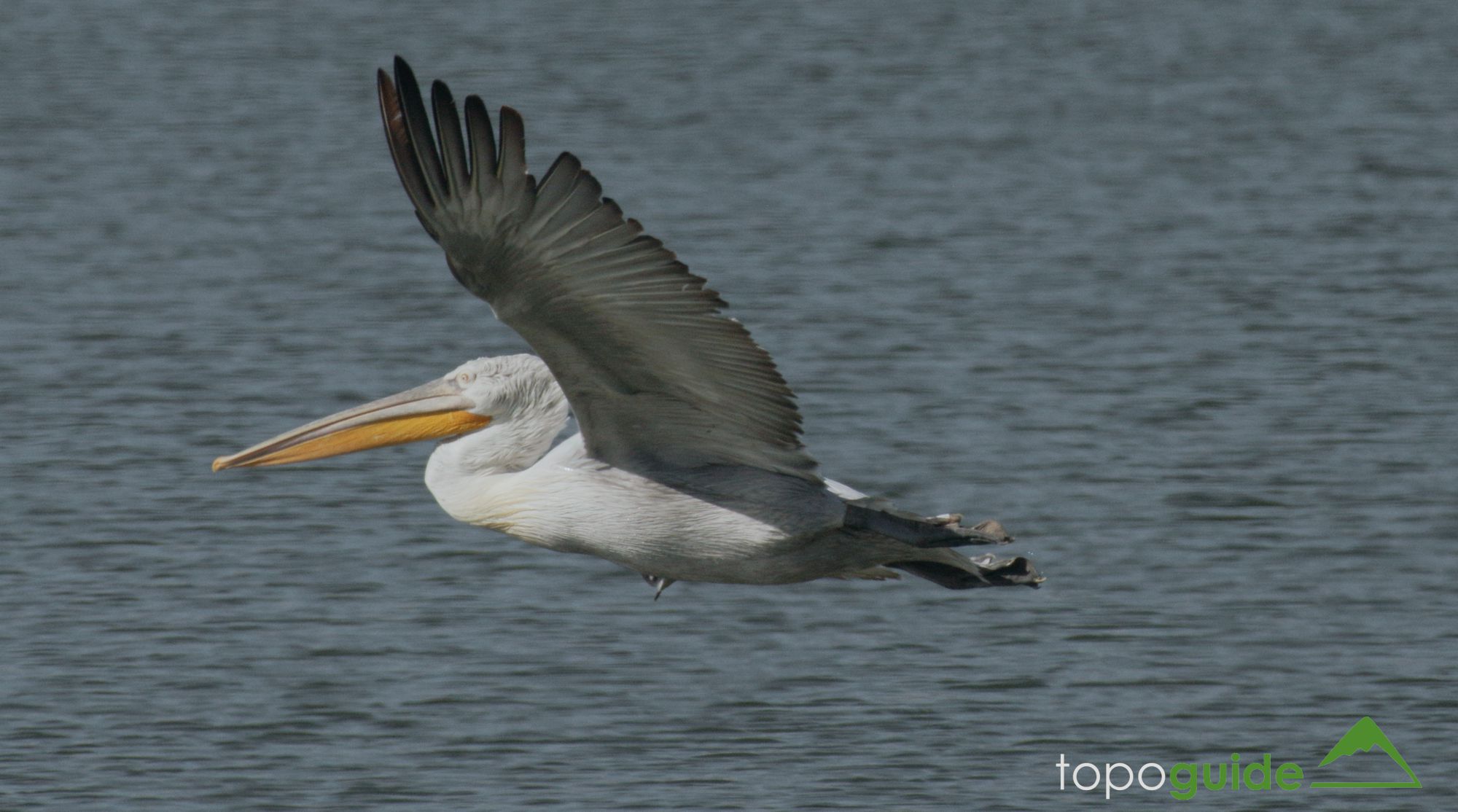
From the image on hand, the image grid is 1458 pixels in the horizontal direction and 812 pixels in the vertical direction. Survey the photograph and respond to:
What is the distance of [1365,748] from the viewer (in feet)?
27.2

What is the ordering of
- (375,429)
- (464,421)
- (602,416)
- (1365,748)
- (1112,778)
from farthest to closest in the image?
Result: 1. (1365,748)
2. (1112,778)
3. (375,429)
4. (464,421)
5. (602,416)

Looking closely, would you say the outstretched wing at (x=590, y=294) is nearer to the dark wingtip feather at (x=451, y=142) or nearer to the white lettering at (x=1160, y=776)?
the dark wingtip feather at (x=451, y=142)

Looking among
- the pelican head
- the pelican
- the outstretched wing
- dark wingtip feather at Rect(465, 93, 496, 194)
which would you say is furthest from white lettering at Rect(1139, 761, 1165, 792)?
dark wingtip feather at Rect(465, 93, 496, 194)

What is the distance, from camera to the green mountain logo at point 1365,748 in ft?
26.6

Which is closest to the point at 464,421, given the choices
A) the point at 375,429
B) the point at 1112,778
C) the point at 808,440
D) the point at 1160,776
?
the point at 375,429

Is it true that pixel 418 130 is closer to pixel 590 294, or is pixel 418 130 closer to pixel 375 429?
pixel 590 294

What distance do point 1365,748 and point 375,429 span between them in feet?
11.4

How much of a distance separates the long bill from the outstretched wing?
0.72 metres

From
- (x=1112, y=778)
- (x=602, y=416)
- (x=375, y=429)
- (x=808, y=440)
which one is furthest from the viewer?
(x=808, y=440)

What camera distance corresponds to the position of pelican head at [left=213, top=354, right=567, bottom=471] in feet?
24.4

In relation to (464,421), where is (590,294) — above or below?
above

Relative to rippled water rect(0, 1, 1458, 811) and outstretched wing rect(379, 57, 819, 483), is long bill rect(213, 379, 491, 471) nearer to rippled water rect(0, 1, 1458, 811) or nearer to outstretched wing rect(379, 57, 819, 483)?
outstretched wing rect(379, 57, 819, 483)

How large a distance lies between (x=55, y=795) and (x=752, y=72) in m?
17.1

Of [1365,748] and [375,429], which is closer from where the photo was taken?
[375,429]
